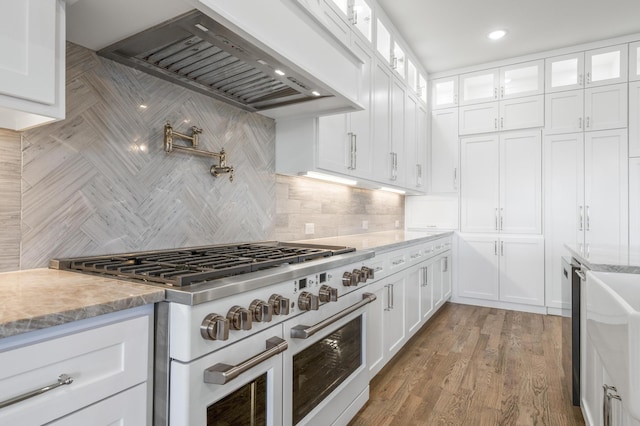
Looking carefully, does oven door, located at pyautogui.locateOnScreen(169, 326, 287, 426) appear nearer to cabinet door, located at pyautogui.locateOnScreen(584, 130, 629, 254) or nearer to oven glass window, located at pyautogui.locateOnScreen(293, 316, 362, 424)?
oven glass window, located at pyautogui.locateOnScreen(293, 316, 362, 424)

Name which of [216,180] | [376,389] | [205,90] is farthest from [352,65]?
[376,389]

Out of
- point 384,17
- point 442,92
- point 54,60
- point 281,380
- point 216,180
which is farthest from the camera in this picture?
point 442,92

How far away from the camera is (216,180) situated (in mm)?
2006

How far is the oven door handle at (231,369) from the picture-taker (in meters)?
1.01

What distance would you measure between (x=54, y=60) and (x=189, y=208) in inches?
Answer: 36.6

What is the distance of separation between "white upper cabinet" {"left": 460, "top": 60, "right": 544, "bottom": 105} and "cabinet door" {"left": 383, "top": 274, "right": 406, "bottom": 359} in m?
2.95

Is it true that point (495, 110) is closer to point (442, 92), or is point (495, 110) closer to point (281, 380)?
point (442, 92)

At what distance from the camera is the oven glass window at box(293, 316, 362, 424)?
1.45 meters

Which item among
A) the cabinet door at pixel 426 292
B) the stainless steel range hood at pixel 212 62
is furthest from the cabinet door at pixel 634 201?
the stainless steel range hood at pixel 212 62

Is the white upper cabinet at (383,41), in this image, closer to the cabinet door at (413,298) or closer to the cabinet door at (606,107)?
the cabinet door at (413,298)

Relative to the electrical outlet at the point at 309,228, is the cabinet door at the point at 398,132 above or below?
above

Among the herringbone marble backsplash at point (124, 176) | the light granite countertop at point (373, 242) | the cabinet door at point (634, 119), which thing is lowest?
the light granite countertop at point (373, 242)

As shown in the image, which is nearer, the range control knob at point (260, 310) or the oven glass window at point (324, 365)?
the range control knob at point (260, 310)

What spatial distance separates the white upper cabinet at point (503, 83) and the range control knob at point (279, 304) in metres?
4.14
